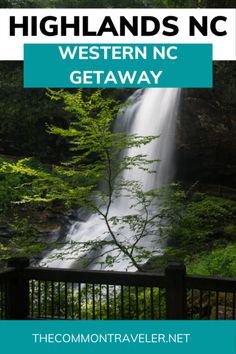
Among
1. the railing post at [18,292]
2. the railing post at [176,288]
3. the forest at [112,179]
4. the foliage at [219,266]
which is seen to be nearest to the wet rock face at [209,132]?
the forest at [112,179]

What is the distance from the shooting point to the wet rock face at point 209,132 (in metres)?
14.6

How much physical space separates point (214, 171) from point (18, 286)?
13.8 meters

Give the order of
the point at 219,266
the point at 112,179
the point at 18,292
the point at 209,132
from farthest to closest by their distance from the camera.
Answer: the point at 209,132
the point at 219,266
the point at 112,179
the point at 18,292

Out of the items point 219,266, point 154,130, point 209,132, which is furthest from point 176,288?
point 154,130

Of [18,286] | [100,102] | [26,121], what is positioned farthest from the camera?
[26,121]

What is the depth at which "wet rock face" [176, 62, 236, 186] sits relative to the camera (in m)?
14.6

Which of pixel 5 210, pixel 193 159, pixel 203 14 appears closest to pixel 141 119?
pixel 193 159

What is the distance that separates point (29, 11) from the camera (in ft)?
26.2

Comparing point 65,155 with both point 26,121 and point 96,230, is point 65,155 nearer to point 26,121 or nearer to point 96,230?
point 26,121

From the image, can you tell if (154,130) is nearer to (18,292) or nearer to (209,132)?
(209,132)

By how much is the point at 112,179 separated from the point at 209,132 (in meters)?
9.54

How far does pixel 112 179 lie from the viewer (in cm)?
707

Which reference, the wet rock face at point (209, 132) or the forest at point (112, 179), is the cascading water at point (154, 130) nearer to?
the forest at point (112, 179)

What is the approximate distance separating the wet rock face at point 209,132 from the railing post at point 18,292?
10825 millimetres
